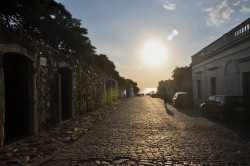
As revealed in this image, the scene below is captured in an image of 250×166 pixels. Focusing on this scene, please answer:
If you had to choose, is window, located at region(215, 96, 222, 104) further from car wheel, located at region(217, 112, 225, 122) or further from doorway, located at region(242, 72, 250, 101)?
doorway, located at region(242, 72, 250, 101)

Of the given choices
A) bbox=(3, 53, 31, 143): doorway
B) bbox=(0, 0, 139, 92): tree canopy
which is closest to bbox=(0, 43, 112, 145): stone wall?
bbox=(3, 53, 31, 143): doorway

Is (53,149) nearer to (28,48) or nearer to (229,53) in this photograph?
(28,48)

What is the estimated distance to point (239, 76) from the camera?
784 inches

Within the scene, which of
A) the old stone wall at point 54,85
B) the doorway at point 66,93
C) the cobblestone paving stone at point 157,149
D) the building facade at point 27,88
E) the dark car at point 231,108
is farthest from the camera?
the doorway at point 66,93

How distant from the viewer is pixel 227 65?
73.6ft

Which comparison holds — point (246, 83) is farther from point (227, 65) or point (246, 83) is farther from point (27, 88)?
point (27, 88)

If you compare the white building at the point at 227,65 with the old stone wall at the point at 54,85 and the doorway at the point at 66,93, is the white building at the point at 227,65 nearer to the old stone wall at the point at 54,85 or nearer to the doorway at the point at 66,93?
the old stone wall at the point at 54,85

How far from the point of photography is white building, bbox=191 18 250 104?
62.4 ft

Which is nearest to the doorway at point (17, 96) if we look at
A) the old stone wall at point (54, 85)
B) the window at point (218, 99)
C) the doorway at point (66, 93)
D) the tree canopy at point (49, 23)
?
the old stone wall at point (54, 85)

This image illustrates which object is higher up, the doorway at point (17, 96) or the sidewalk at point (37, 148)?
the doorway at point (17, 96)

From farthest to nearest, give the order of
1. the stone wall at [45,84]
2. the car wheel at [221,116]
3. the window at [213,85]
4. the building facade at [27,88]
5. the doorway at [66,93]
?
the window at [213,85], the doorway at [66,93], the car wheel at [221,116], the stone wall at [45,84], the building facade at [27,88]

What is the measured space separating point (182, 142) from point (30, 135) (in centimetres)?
519

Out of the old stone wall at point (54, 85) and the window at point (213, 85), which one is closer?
the old stone wall at point (54, 85)

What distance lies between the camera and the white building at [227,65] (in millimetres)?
19016
